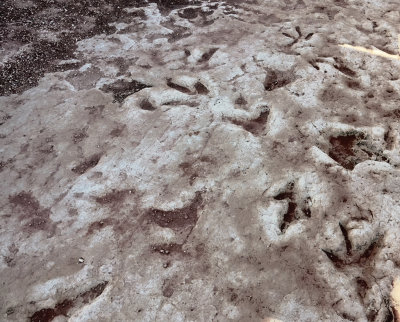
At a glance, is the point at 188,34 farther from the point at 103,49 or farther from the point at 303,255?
the point at 303,255

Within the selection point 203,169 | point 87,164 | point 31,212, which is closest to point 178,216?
point 203,169

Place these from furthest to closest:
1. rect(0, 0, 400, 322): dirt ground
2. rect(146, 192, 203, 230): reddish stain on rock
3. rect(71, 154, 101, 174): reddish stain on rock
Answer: rect(71, 154, 101, 174): reddish stain on rock, rect(146, 192, 203, 230): reddish stain on rock, rect(0, 0, 400, 322): dirt ground

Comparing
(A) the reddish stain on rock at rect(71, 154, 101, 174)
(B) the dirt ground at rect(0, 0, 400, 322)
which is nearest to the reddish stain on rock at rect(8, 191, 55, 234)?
(B) the dirt ground at rect(0, 0, 400, 322)

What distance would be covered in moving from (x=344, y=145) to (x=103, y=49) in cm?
327

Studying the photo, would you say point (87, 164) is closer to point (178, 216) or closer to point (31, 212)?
point (31, 212)

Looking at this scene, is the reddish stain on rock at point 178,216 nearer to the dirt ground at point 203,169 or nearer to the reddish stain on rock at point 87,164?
the dirt ground at point 203,169

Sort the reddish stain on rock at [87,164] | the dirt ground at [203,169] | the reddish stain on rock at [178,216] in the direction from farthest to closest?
the reddish stain on rock at [87,164], the reddish stain on rock at [178,216], the dirt ground at [203,169]

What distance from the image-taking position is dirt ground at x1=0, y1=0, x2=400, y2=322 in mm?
2469

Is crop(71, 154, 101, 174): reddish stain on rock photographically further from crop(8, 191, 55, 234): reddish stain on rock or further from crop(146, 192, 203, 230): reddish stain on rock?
crop(146, 192, 203, 230): reddish stain on rock

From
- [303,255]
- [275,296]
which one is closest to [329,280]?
[303,255]

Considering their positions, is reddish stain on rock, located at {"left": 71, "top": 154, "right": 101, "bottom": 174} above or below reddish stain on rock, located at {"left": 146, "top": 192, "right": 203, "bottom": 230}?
above

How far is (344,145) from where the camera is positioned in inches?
133

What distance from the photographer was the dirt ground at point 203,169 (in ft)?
8.10

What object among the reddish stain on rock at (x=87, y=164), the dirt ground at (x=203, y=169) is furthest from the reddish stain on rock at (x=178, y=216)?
the reddish stain on rock at (x=87, y=164)
